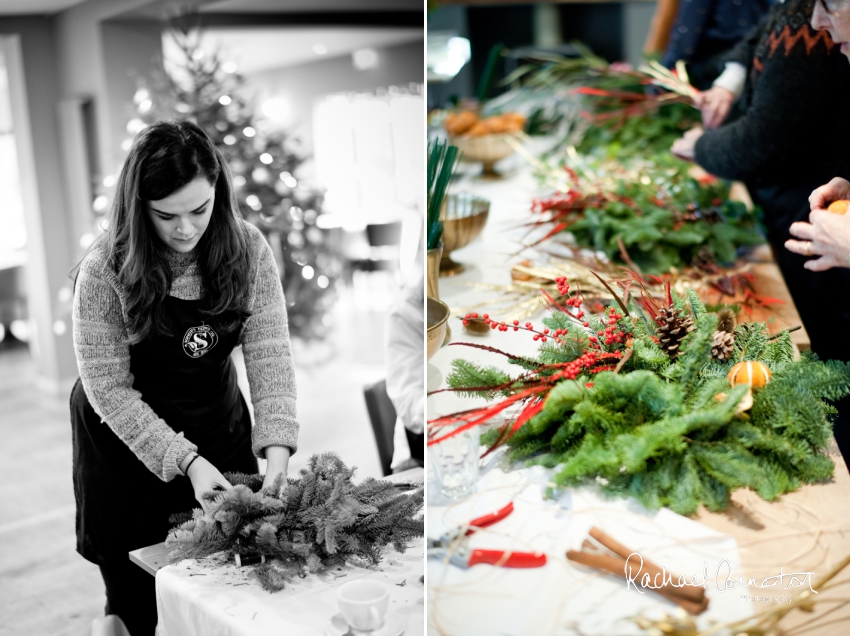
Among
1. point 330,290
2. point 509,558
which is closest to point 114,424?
point 509,558

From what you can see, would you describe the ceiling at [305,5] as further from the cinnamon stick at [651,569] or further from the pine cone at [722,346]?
the cinnamon stick at [651,569]

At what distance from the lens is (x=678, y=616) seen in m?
0.82

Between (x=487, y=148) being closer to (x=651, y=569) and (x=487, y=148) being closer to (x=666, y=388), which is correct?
(x=666, y=388)

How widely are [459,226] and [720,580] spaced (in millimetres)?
1120

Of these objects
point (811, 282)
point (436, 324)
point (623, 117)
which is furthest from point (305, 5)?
point (436, 324)

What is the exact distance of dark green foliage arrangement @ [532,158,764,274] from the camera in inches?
69.4

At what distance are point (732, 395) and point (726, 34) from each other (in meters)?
1.98

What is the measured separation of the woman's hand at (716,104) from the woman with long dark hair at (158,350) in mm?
1422

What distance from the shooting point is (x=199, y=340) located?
3.77 feet

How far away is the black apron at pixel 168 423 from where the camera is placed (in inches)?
44.0

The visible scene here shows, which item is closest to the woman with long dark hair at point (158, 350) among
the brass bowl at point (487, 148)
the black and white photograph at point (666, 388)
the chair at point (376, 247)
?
the black and white photograph at point (666, 388)

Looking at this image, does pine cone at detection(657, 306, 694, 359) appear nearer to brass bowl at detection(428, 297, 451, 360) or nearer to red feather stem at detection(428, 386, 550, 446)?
red feather stem at detection(428, 386, 550, 446)

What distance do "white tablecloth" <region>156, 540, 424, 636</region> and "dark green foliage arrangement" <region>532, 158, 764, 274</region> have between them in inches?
36.3

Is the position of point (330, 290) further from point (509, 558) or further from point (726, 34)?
point (509, 558)
